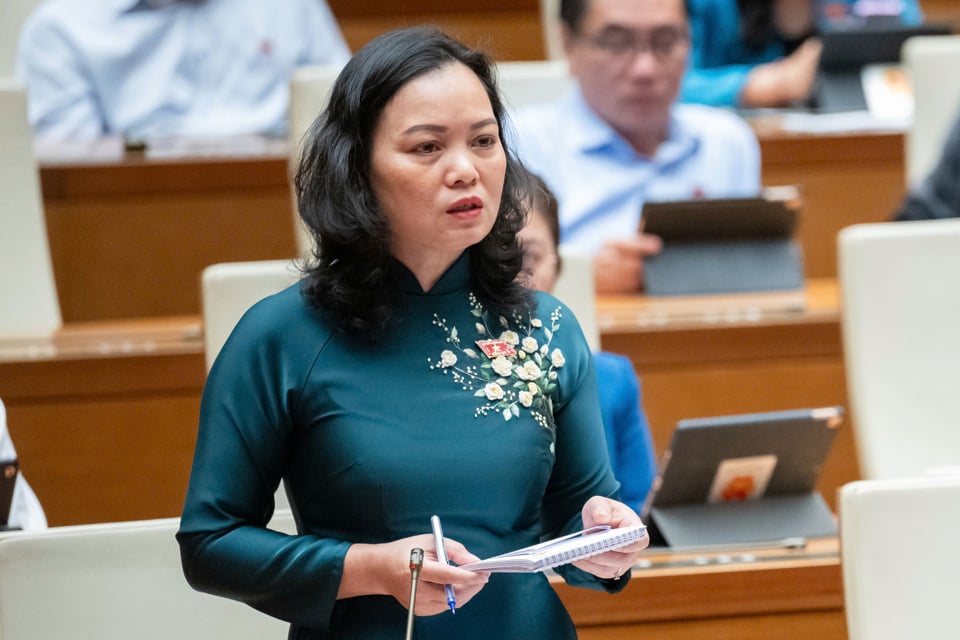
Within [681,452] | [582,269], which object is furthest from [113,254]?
[681,452]

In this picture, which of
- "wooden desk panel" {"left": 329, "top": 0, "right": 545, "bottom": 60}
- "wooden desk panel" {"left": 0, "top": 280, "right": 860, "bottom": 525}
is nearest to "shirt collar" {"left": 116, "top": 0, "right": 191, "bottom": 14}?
"wooden desk panel" {"left": 329, "top": 0, "right": 545, "bottom": 60}

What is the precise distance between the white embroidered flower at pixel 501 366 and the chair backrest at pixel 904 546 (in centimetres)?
32

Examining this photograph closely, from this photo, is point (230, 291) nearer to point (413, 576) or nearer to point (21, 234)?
point (21, 234)

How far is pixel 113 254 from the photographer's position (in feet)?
6.75

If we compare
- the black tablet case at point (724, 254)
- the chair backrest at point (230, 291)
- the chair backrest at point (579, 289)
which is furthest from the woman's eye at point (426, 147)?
the black tablet case at point (724, 254)

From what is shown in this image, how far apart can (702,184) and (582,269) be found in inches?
24.4

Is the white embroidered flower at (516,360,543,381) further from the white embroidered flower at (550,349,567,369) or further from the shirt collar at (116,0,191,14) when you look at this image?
the shirt collar at (116,0,191,14)

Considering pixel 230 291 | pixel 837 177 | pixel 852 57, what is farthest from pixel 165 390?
pixel 852 57

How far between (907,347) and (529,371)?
90cm

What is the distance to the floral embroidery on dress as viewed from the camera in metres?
0.81

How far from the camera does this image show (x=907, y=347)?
63.2 inches

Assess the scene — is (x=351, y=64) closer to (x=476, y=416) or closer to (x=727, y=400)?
(x=476, y=416)

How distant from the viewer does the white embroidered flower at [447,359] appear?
2.65ft

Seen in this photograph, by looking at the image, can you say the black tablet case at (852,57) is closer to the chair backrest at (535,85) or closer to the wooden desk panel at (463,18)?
the chair backrest at (535,85)
